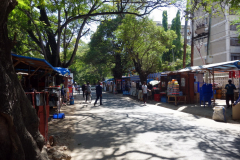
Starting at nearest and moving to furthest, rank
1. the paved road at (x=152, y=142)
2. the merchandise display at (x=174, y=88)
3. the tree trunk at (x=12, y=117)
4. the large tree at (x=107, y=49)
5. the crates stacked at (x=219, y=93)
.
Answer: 1. the tree trunk at (x=12, y=117)
2. the paved road at (x=152, y=142)
3. the merchandise display at (x=174, y=88)
4. the crates stacked at (x=219, y=93)
5. the large tree at (x=107, y=49)

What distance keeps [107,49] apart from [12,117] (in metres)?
28.3

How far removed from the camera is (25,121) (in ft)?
12.0

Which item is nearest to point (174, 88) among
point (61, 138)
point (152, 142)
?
point (152, 142)

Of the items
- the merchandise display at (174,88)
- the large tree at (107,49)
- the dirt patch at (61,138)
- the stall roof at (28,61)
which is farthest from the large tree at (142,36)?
the dirt patch at (61,138)

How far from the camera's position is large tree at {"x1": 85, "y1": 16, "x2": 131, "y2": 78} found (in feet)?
100

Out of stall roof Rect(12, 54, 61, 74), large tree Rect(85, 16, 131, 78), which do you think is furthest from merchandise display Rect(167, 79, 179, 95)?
large tree Rect(85, 16, 131, 78)

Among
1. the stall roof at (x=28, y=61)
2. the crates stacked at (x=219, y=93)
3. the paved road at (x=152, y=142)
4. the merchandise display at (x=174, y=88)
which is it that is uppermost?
the stall roof at (x=28, y=61)

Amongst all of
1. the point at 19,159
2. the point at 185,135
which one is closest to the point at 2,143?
the point at 19,159

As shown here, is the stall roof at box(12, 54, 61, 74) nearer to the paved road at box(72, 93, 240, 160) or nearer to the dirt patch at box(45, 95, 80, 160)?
the dirt patch at box(45, 95, 80, 160)

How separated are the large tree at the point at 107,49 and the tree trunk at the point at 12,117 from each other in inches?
1041

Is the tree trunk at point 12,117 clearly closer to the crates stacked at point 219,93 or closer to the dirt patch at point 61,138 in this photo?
the dirt patch at point 61,138

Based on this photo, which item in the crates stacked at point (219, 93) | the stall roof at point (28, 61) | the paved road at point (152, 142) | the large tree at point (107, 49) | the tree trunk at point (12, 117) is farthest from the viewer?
the large tree at point (107, 49)

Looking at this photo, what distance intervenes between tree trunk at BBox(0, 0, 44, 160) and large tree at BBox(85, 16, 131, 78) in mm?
26440

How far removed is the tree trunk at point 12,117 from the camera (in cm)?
308
